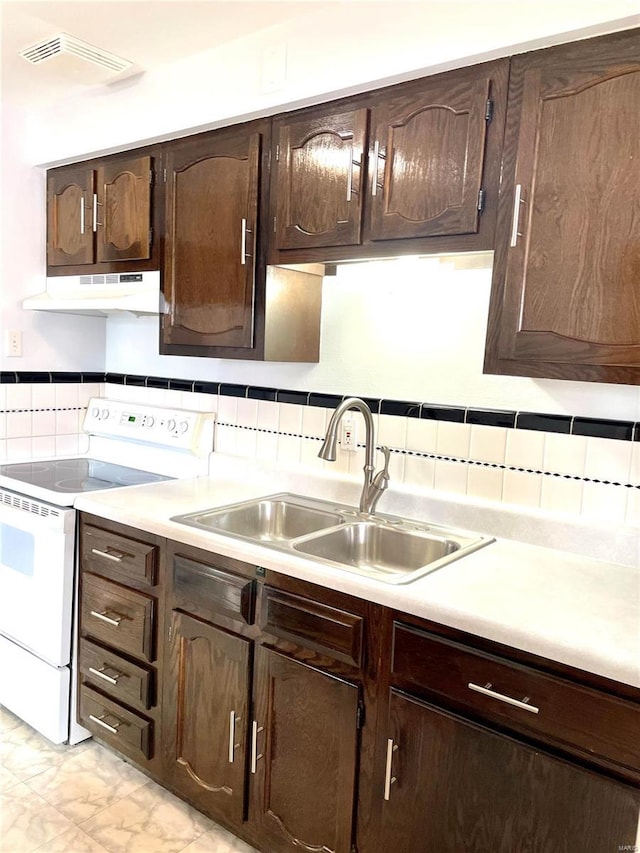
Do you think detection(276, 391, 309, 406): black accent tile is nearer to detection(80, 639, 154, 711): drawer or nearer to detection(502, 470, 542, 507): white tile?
detection(502, 470, 542, 507): white tile

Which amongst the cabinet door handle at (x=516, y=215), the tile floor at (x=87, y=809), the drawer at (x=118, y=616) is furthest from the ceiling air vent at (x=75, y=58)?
the tile floor at (x=87, y=809)

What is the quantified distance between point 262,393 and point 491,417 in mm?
922

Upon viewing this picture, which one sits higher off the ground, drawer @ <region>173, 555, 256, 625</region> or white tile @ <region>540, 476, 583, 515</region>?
white tile @ <region>540, 476, 583, 515</region>

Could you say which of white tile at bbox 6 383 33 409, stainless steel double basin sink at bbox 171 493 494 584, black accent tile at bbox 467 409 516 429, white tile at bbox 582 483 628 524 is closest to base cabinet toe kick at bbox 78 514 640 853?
stainless steel double basin sink at bbox 171 493 494 584

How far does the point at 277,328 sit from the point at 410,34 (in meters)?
0.92

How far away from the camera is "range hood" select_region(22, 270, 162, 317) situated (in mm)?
2391

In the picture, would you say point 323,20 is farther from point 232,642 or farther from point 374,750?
point 374,750

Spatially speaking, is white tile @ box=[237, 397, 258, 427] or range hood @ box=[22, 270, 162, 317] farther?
white tile @ box=[237, 397, 258, 427]

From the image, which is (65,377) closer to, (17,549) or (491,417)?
(17,549)

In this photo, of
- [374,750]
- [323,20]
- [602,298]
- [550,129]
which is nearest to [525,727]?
[374,750]

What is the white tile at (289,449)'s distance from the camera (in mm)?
2375

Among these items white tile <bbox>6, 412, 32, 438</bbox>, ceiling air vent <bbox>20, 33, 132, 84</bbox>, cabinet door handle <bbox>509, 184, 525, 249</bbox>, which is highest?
ceiling air vent <bbox>20, 33, 132, 84</bbox>

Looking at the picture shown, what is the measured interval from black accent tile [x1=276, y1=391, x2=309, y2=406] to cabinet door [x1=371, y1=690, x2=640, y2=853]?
3.81ft

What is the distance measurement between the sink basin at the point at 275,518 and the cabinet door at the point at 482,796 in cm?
74
